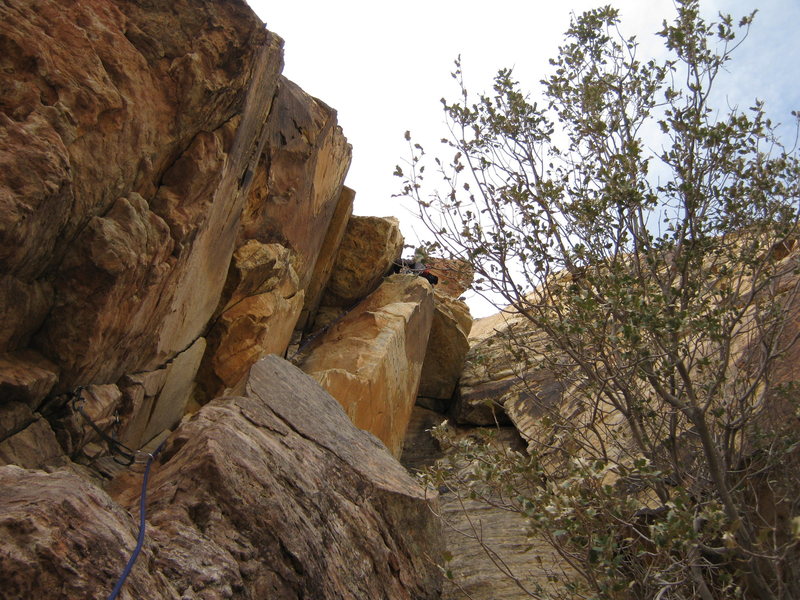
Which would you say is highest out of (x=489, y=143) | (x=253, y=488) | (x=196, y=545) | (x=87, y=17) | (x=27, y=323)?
(x=489, y=143)

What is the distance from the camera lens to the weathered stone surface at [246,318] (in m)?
9.52

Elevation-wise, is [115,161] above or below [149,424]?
above

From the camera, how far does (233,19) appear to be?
735 centimetres

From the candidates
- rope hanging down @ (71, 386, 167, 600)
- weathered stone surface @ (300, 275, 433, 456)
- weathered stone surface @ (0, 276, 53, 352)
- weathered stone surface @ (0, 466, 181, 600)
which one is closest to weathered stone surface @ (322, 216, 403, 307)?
weathered stone surface @ (300, 275, 433, 456)

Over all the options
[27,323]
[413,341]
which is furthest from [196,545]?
[413,341]

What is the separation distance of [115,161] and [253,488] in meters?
3.25

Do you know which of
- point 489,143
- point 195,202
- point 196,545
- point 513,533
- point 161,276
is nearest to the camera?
point 196,545

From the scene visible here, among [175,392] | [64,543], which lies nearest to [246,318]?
[175,392]

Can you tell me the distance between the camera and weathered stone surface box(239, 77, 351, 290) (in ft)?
33.0

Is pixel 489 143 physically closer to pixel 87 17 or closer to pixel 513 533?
pixel 87 17

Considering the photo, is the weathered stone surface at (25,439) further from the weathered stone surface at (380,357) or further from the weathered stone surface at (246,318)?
the weathered stone surface at (380,357)

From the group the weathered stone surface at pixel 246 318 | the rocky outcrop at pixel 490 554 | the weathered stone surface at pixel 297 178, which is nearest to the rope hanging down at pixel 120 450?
the weathered stone surface at pixel 246 318

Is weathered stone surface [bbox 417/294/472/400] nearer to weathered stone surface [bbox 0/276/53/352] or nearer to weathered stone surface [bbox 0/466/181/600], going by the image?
weathered stone surface [bbox 0/276/53/352]

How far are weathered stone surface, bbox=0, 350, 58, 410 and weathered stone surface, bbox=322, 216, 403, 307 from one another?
797 cm
